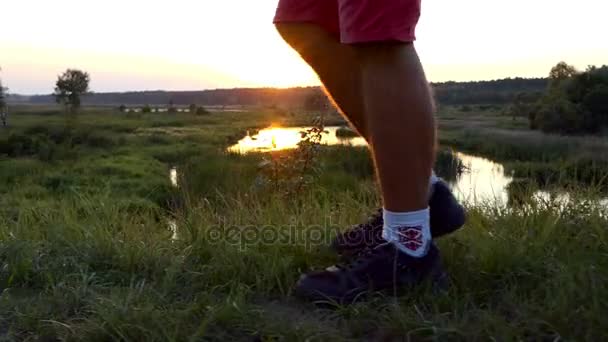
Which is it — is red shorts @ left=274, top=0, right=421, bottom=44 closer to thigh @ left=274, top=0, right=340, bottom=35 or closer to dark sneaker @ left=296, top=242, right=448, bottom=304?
thigh @ left=274, top=0, right=340, bottom=35

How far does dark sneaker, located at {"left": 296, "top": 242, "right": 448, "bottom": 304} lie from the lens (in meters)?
1.62

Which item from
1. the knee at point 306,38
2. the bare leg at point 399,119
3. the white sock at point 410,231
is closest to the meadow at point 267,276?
the white sock at point 410,231

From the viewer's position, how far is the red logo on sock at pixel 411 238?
5.42ft

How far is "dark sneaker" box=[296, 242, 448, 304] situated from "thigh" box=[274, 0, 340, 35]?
73cm

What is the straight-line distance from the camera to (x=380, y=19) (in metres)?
1.49

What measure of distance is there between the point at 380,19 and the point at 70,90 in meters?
61.1

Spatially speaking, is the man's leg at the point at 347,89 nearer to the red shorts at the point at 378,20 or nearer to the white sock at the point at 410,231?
the white sock at the point at 410,231

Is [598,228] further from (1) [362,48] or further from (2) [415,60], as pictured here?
(1) [362,48]

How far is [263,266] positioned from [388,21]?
0.89 meters

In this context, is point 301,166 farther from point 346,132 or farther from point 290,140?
point 290,140

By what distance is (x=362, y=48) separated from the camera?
158 centimetres

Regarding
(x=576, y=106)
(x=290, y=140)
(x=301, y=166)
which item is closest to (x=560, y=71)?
(x=576, y=106)

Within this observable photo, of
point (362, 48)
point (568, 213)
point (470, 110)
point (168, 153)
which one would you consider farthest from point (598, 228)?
point (470, 110)

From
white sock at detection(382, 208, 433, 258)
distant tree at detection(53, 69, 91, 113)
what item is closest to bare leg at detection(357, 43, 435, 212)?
white sock at detection(382, 208, 433, 258)
